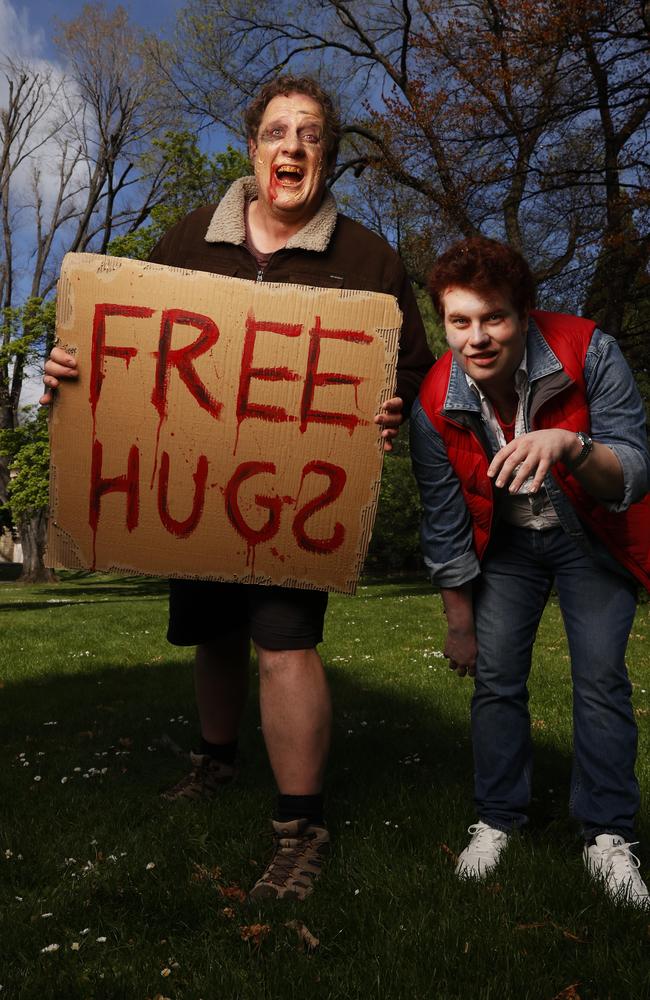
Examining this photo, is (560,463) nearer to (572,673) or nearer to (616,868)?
(572,673)

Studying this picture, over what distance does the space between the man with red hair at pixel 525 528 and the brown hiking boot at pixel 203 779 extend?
1.11 m

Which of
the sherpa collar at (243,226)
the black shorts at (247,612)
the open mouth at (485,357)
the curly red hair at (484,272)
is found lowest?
the black shorts at (247,612)

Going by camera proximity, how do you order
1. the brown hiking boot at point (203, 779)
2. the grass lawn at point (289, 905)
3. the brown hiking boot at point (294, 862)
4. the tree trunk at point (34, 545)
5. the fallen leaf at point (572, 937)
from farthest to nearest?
the tree trunk at point (34, 545) → the brown hiking boot at point (203, 779) → the brown hiking boot at point (294, 862) → the fallen leaf at point (572, 937) → the grass lawn at point (289, 905)

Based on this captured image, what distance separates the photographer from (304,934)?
2.43 m

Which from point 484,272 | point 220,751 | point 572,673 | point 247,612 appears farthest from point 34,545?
point 484,272

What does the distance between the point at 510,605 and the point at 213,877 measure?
50.0 inches

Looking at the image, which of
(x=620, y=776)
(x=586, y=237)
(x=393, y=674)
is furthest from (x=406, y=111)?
(x=620, y=776)

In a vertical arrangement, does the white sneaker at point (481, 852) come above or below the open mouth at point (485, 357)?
below

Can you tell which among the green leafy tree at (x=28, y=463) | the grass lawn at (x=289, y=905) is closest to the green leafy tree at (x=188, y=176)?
the green leafy tree at (x=28, y=463)

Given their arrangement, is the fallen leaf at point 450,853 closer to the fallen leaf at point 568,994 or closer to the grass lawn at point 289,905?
the grass lawn at point 289,905

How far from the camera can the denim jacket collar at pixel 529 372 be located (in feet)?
8.66

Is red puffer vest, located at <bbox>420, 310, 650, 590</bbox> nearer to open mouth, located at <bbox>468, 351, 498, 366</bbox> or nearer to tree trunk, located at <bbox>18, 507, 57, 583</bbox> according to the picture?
open mouth, located at <bbox>468, 351, 498, 366</bbox>

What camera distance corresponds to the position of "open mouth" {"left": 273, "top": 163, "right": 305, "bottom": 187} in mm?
2896

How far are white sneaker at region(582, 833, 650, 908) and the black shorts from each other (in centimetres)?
106
